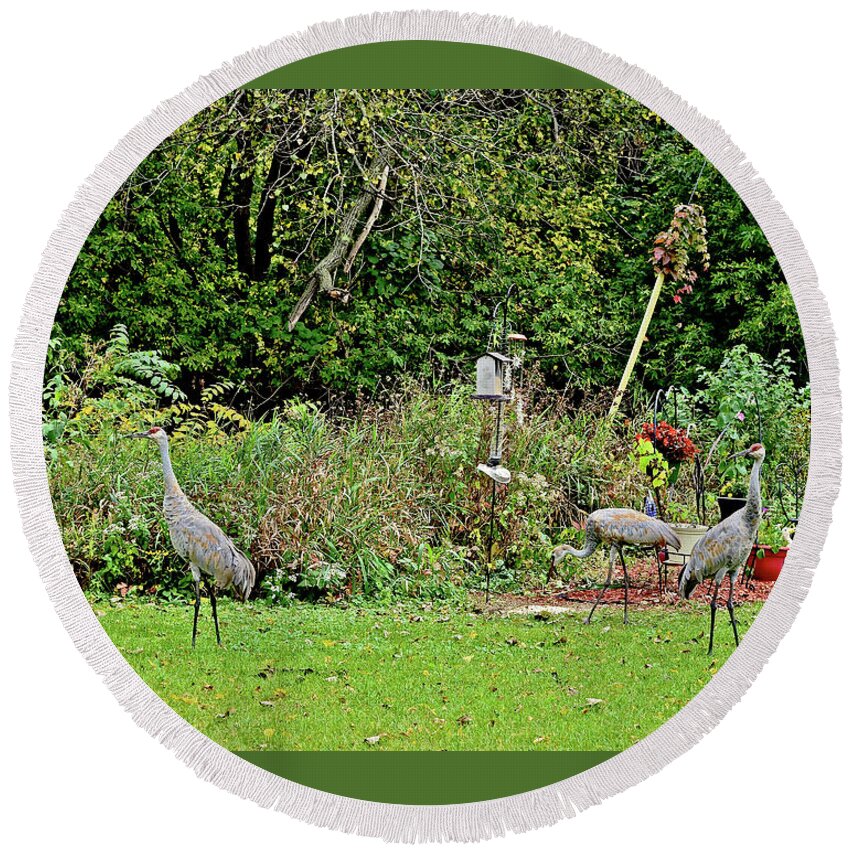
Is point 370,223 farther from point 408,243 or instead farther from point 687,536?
point 687,536

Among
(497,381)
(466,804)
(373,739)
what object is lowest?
(466,804)

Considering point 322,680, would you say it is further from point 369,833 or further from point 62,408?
point 62,408

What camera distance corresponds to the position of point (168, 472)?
11.7 feet

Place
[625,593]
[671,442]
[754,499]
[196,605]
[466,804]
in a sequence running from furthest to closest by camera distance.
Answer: [671,442] → [625,593] → [196,605] → [754,499] → [466,804]

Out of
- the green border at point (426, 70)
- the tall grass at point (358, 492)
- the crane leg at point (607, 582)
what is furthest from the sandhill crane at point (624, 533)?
the green border at point (426, 70)

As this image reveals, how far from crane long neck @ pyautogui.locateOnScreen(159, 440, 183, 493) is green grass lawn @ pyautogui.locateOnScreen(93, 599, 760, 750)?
0.45 metres

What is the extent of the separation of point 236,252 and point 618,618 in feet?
6.38

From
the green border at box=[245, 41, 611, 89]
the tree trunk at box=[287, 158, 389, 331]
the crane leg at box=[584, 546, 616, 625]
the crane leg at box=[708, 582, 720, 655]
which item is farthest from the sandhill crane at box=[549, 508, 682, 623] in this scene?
the green border at box=[245, 41, 611, 89]

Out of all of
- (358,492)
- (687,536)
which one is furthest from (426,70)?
(687,536)

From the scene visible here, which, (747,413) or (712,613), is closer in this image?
(712,613)

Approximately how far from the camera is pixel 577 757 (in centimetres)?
337

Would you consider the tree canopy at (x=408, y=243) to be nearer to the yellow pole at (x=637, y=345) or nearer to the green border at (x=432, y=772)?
the yellow pole at (x=637, y=345)

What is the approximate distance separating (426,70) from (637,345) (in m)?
1.27

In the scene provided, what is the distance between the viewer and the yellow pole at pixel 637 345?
386 centimetres
